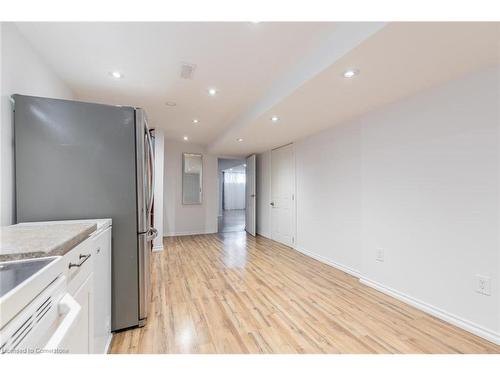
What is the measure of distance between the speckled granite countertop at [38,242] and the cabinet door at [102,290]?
285 mm

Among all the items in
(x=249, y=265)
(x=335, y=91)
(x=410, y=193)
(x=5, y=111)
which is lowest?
(x=249, y=265)

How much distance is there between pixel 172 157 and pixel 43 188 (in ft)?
13.7

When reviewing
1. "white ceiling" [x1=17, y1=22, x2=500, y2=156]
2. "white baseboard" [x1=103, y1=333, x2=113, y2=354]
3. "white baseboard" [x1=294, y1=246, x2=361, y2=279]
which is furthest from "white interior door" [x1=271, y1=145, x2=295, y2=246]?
"white baseboard" [x1=103, y1=333, x2=113, y2=354]

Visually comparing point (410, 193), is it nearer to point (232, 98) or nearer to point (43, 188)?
point (232, 98)

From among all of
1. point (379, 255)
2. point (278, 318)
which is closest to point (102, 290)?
point (278, 318)

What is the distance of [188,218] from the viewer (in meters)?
5.76

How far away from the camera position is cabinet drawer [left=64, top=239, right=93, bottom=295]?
3.07 ft

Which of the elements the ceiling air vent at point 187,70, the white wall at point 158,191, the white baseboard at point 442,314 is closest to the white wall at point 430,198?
the white baseboard at point 442,314

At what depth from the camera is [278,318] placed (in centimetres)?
198

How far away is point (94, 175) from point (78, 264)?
2.72 feet

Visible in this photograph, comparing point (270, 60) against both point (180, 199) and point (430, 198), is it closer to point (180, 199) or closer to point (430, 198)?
point (430, 198)

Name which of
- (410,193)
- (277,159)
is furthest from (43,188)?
(277,159)

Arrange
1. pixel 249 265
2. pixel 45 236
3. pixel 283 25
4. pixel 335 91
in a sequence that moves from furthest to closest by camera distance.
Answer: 1. pixel 249 265
2. pixel 335 91
3. pixel 283 25
4. pixel 45 236

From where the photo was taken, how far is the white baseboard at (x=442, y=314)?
171cm
